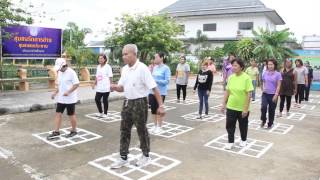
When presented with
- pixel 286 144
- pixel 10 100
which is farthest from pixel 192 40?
pixel 286 144

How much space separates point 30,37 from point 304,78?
391 inches

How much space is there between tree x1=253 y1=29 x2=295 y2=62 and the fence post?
43.8ft

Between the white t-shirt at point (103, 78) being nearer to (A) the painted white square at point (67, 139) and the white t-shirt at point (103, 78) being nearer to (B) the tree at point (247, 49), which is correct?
(A) the painted white square at point (67, 139)

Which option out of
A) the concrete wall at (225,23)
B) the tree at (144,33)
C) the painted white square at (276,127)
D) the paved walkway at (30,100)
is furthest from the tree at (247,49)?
the concrete wall at (225,23)

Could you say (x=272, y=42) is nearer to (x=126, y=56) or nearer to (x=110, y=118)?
(x=110, y=118)

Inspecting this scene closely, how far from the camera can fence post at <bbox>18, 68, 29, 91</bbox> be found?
1255 cm

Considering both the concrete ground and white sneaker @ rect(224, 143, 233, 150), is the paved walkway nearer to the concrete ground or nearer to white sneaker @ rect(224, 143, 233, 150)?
the concrete ground

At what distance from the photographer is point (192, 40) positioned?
43406 mm

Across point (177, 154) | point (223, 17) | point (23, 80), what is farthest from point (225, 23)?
point (177, 154)

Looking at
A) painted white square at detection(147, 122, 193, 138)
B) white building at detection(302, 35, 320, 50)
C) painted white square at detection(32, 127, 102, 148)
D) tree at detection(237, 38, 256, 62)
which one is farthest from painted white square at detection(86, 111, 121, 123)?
white building at detection(302, 35, 320, 50)

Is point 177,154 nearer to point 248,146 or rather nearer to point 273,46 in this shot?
point 248,146

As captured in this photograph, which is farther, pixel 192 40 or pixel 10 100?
pixel 192 40

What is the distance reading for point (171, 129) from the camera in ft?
25.8

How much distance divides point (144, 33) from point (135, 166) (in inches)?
573
